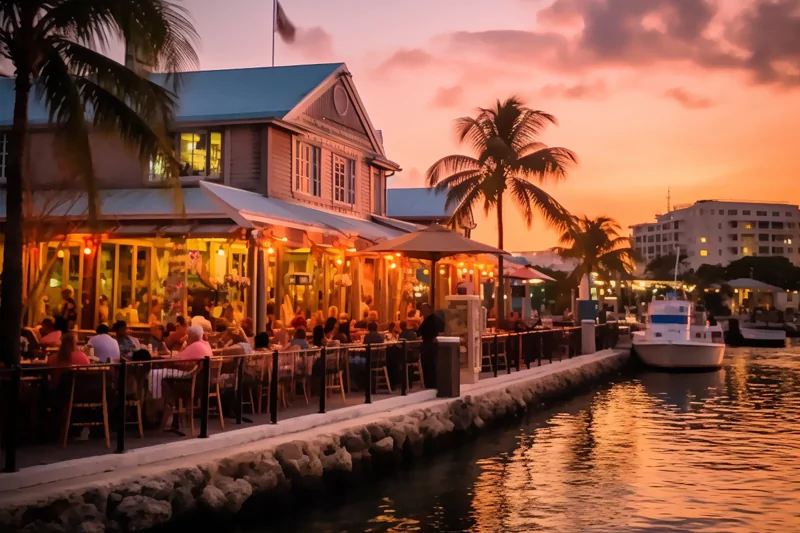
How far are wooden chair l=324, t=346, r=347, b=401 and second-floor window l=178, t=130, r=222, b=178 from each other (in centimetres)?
1036

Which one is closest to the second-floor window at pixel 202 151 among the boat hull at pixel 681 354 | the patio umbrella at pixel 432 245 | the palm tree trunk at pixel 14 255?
the patio umbrella at pixel 432 245

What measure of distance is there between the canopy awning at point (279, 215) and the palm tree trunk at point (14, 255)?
267 inches

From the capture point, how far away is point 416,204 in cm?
5050

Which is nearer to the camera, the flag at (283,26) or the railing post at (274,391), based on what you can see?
the railing post at (274,391)

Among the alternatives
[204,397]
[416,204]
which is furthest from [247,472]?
[416,204]

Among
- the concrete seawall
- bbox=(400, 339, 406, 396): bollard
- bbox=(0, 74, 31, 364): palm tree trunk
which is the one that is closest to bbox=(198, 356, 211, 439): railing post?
the concrete seawall

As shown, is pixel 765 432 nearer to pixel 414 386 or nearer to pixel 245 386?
pixel 414 386

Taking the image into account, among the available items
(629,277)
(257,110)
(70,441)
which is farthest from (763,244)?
(70,441)

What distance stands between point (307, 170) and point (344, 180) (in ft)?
9.42

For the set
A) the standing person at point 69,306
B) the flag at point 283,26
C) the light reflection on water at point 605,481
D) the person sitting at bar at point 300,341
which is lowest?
the light reflection on water at point 605,481

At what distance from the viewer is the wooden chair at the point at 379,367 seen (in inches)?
667

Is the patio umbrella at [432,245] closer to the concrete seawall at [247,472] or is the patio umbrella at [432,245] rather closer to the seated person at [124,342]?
the concrete seawall at [247,472]

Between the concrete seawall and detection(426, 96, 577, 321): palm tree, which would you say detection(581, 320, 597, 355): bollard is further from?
the concrete seawall

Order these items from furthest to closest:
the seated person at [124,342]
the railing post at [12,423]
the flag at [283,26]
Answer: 1. the flag at [283,26]
2. the seated person at [124,342]
3. the railing post at [12,423]
